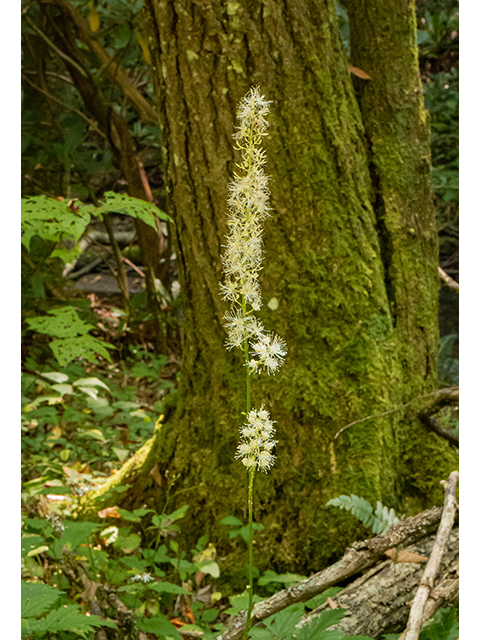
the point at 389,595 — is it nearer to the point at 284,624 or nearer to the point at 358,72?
the point at 284,624

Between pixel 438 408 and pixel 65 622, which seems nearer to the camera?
pixel 65 622

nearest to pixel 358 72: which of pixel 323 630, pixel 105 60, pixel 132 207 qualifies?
pixel 132 207

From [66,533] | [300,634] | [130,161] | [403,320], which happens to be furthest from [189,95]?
[130,161]

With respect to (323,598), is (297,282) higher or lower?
higher

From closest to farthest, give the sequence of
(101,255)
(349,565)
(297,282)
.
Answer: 1. (349,565)
2. (297,282)
3. (101,255)

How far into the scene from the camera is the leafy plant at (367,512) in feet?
4.39

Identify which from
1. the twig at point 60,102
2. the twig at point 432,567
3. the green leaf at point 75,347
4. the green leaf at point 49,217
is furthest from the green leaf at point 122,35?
the twig at point 432,567

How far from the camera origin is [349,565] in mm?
1226

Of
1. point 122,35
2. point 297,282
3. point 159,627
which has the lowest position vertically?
point 159,627

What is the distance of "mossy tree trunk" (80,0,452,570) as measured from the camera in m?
1.43

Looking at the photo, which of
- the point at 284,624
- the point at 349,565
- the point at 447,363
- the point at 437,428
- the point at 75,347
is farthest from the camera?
the point at 447,363

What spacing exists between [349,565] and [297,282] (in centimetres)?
74

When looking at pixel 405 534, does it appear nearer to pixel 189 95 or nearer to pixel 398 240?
pixel 398 240

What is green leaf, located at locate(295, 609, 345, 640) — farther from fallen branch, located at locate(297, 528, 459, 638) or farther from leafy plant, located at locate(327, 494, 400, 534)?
leafy plant, located at locate(327, 494, 400, 534)
